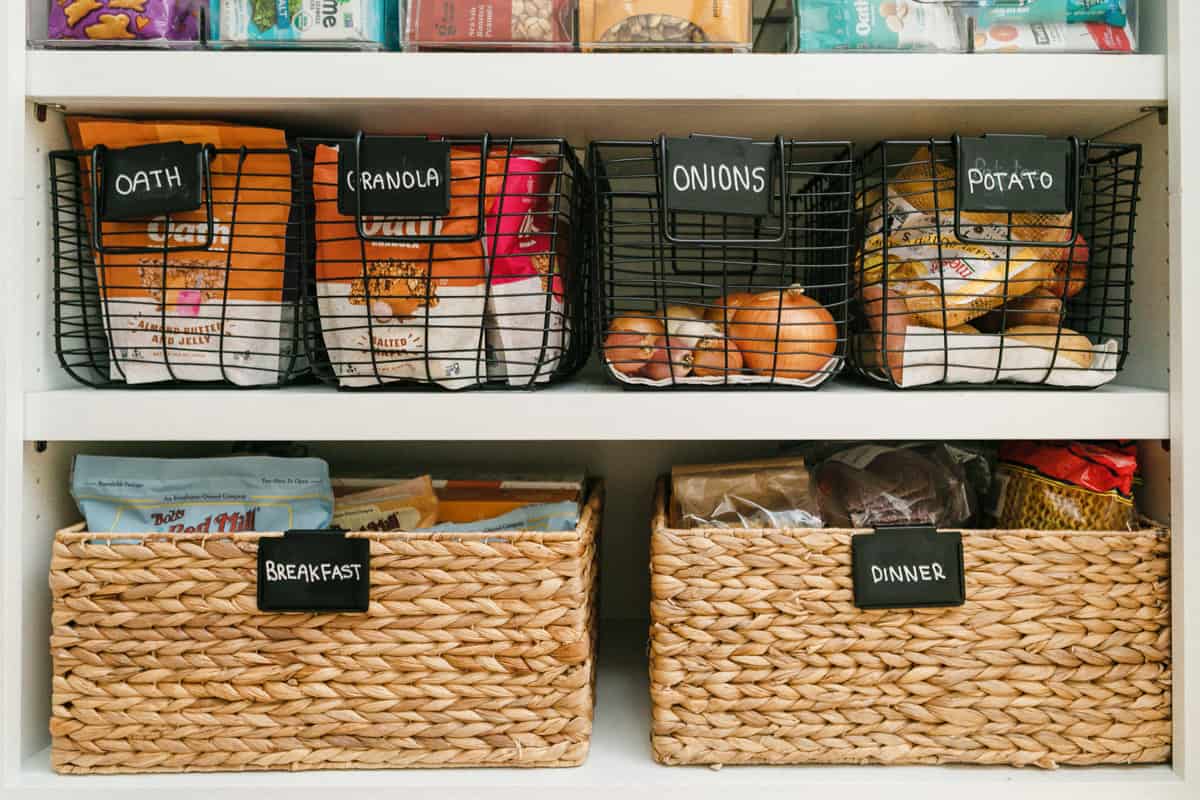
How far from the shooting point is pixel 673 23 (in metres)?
0.75

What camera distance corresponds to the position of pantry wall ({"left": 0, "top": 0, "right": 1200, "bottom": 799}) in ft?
2.39

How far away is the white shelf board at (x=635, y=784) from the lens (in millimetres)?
716

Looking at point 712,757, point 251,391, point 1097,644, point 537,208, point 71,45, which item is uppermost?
point 71,45

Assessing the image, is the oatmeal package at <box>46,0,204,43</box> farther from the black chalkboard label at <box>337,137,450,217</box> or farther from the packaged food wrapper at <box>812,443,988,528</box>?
the packaged food wrapper at <box>812,443,988,528</box>

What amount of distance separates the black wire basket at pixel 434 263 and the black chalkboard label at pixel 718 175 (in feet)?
0.38

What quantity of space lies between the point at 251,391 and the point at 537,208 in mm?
355

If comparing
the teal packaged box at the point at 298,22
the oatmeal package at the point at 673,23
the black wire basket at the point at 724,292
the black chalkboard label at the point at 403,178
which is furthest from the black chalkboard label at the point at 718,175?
the teal packaged box at the point at 298,22

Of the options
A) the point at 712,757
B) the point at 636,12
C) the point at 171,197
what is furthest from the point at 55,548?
the point at 636,12

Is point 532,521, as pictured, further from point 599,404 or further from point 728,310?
point 728,310

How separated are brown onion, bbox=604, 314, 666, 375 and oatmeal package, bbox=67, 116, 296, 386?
0.34 meters

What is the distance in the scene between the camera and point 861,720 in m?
0.74

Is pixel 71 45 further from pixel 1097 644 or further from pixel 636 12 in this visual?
pixel 1097 644

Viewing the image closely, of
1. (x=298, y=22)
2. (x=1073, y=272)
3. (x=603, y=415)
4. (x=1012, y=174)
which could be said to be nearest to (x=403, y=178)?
(x=298, y=22)

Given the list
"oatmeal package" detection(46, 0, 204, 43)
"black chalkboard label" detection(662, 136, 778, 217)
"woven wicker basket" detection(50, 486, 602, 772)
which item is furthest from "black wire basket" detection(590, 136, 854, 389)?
"oatmeal package" detection(46, 0, 204, 43)
